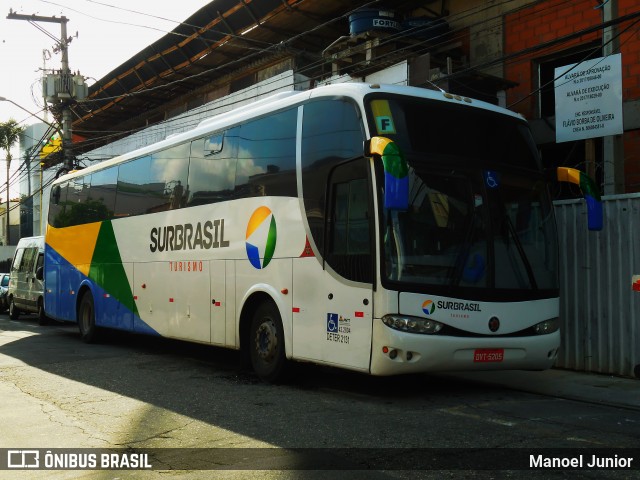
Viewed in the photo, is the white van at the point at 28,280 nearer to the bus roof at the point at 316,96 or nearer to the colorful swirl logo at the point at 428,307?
the bus roof at the point at 316,96

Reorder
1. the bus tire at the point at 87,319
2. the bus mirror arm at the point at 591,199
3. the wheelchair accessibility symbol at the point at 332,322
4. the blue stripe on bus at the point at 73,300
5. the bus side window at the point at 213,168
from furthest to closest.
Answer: the bus tire at the point at 87,319, the blue stripe on bus at the point at 73,300, the bus side window at the point at 213,168, the bus mirror arm at the point at 591,199, the wheelchair accessibility symbol at the point at 332,322

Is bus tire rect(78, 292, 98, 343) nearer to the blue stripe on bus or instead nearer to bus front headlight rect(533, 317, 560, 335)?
the blue stripe on bus

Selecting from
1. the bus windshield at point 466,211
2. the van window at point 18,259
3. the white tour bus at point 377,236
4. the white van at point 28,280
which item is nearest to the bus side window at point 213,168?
the white tour bus at point 377,236

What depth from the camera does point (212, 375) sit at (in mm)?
10500

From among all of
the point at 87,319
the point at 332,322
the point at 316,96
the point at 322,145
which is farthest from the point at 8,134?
the point at 332,322

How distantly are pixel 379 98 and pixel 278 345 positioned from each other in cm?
337

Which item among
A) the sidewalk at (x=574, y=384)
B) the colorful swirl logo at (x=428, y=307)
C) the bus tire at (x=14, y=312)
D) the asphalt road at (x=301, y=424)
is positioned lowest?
the bus tire at (x=14, y=312)

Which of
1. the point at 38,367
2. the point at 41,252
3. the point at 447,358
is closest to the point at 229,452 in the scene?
the point at 447,358

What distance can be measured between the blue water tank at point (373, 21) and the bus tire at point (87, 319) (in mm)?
8976

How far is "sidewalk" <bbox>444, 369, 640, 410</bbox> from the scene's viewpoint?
8.45m

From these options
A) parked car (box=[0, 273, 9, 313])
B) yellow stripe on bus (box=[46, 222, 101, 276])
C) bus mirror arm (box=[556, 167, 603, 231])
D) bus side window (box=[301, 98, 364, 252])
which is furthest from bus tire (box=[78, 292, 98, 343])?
parked car (box=[0, 273, 9, 313])

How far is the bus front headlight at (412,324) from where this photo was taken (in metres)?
7.66

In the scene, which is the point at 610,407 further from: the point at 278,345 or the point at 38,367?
the point at 38,367

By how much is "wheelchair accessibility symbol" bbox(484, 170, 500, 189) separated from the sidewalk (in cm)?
259
